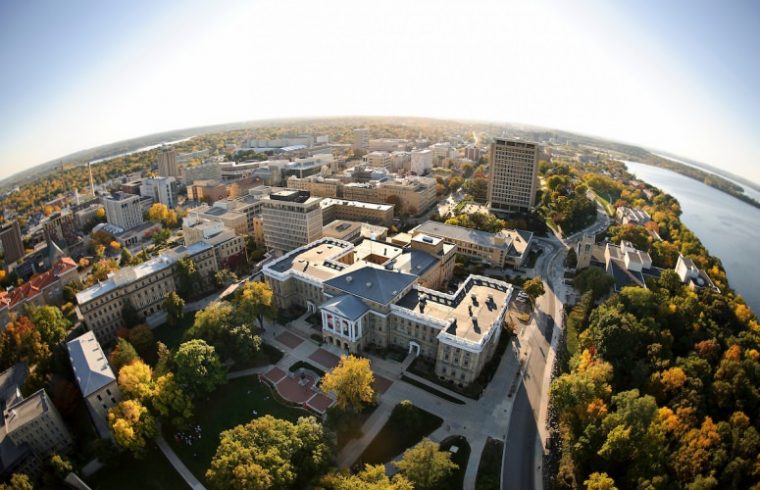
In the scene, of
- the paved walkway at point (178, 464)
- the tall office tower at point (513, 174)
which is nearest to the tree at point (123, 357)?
the paved walkway at point (178, 464)

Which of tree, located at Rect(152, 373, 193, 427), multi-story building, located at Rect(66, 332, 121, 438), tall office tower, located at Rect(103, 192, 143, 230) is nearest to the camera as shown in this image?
tree, located at Rect(152, 373, 193, 427)

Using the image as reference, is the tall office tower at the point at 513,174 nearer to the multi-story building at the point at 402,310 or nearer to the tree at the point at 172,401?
the multi-story building at the point at 402,310

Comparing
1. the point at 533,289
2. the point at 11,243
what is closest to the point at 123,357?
the point at 533,289

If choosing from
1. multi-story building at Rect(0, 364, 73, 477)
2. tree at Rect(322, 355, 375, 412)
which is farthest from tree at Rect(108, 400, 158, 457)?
tree at Rect(322, 355, 375, 412)

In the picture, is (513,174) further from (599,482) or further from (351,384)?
(599,482)

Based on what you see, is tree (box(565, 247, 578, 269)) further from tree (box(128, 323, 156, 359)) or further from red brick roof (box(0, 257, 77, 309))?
red brick roof (box(0, 257, 77, 309))

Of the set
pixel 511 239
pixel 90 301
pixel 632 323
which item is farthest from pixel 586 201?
pixel 90 301
